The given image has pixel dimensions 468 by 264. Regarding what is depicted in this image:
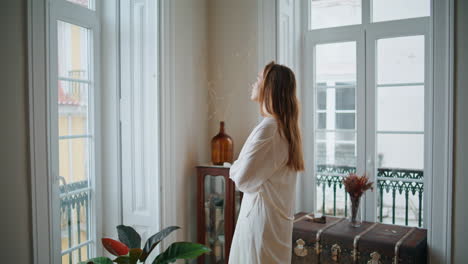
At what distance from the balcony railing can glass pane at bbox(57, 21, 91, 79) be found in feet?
6.92

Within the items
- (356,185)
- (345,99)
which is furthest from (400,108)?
(356,185)

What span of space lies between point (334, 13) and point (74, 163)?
7.68 ft

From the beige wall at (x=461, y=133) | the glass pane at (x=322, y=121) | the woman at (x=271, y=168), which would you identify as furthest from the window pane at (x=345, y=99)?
the woman at (x=271, y=168)

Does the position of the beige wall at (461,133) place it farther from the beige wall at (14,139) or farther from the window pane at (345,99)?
the beige wall at (14,139)

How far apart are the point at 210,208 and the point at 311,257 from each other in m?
0.82

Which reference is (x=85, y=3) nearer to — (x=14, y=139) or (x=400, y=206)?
(x=14, y=139)

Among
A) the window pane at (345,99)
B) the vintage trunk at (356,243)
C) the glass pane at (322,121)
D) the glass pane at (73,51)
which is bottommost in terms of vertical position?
the vintage trunk at (356,243)

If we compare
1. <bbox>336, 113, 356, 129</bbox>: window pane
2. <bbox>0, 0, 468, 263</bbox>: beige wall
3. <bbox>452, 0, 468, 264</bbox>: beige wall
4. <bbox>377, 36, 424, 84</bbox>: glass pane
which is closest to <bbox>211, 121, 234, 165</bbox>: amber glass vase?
<bbox>0, 0, 468, 263</bbox>: beige wall

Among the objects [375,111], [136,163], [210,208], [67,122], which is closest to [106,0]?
[67,122]

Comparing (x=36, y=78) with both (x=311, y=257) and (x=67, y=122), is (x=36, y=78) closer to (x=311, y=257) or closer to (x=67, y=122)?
(x=67, y=122)

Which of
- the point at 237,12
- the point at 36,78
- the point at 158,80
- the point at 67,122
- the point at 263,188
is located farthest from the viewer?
the point at 237,12

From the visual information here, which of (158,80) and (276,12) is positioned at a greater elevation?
(276,12)

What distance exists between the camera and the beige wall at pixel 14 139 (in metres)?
1.90

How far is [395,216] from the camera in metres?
3.17
